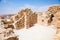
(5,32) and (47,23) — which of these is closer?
(5,32)

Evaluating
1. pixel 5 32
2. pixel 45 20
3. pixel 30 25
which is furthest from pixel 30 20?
pixel 5 32

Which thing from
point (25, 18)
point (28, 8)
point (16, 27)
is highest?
point (28, 8)

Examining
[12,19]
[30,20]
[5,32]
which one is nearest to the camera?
[5,32]

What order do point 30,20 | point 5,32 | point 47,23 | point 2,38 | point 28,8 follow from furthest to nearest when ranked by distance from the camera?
1. point 28,8
2. point 30,20
3. point 47,23
4. point 5,32
5. point 2,38

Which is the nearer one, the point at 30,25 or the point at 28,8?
the point at 30,25

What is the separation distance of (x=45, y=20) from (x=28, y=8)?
2.05 feet

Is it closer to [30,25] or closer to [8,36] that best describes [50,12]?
[30,25]

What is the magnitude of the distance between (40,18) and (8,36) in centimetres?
187

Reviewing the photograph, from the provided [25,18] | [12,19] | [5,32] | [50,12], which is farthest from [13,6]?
[5,32]

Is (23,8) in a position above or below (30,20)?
above

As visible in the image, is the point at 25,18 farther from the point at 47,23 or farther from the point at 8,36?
the point at 8,36

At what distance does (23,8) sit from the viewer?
3512 mm

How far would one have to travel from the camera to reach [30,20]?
3188 mm

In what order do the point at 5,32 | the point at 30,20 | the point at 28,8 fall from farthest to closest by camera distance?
the point at 28,8 → the point at 30,20 → the point at 5,32
